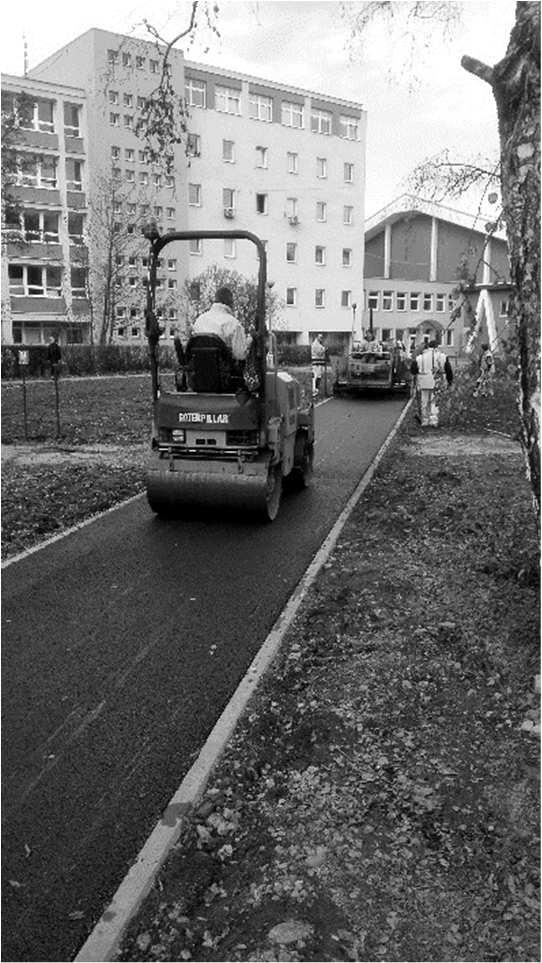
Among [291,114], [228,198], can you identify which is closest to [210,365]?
[228,198]

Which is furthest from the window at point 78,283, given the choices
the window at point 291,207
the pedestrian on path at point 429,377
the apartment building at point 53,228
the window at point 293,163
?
the pedestrian on path at point 429,377

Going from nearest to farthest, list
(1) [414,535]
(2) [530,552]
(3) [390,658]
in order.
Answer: (3) [390,658] → (2) [530,552] → (1) [414,535]

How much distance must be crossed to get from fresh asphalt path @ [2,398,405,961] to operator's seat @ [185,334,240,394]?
1.40m

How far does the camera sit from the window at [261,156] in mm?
57719

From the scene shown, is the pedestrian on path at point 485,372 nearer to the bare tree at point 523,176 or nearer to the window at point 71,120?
the bare tree at point 523,176

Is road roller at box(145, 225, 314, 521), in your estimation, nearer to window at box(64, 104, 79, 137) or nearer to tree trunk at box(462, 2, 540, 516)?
tree trunk at box(462, 2, 540, 516)

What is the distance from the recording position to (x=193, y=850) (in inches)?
131

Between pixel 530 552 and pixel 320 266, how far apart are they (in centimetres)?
5613

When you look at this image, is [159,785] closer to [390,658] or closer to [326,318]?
[390,658]

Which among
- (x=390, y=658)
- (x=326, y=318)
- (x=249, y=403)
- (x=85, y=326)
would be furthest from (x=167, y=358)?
(x=390, y=658)

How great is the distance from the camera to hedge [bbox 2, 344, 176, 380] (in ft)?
115

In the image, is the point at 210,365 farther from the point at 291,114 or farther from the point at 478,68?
the point at 291,114

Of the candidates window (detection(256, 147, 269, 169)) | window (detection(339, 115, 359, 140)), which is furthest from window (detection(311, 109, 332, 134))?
window (detection(256, 147, 269, 169))

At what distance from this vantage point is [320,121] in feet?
200
